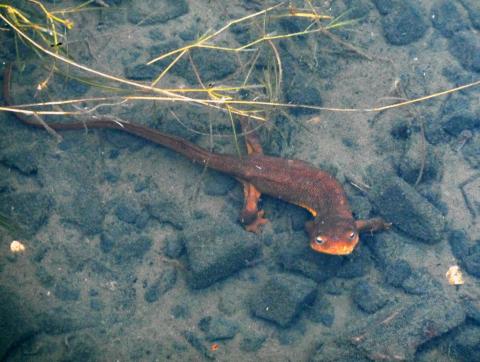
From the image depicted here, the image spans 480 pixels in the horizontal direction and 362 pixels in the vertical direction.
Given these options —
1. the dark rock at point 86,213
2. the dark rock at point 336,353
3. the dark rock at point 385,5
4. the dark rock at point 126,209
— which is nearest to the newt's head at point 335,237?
the dark rock at point 336,353

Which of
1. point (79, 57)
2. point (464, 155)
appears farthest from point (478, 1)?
point (79, 57)

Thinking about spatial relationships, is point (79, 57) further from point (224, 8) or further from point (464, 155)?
point (464, 155)

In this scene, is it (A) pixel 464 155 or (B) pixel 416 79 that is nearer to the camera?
(A) pixel 464 155

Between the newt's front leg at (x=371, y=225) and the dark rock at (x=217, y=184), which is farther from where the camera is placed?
the dark rock at (x=217, y=184)

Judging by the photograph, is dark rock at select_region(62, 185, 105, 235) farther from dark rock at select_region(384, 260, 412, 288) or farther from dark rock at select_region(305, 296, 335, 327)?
dark rock at select_region(384, 260, 412, 288)

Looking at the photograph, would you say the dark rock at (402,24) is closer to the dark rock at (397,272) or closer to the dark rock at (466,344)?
A: the dark rock at (397,272)

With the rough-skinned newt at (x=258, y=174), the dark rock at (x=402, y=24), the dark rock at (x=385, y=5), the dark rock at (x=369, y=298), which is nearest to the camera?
the dark rock at (x=369, y=298)
